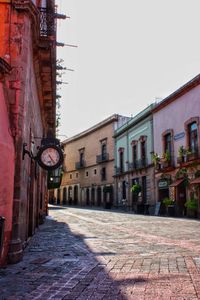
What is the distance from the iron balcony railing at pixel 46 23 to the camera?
9297 millimetres

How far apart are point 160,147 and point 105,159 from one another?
1481cm

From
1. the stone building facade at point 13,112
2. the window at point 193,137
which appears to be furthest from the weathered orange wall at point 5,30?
the window at point 193,137

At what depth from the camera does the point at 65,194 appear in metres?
52.7

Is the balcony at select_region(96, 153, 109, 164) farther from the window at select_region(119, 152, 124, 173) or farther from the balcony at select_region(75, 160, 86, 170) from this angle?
the balcony at select_region(75, 160, 86, 170)

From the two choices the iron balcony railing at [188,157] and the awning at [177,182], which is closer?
the iron balcony railing at [188,157]

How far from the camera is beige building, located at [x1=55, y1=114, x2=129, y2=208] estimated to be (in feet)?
128

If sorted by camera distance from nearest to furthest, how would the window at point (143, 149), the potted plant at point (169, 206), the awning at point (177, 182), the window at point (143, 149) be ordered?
the awning at point (177, 182)
the potted plant at point (169, 206)
the window at point (143, 149)
the window at point (143, 149)

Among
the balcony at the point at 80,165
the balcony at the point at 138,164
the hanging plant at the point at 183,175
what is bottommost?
the hanging plant at the point at 183,175

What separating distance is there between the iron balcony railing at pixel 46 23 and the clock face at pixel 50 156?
3471mm

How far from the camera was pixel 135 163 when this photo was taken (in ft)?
103

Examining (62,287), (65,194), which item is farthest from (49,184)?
(65,194)

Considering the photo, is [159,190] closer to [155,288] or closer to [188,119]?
[188,119]

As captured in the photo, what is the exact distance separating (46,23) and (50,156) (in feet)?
13.3

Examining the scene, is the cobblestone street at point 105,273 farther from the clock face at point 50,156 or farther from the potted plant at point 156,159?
the potted plant at point 156,159
